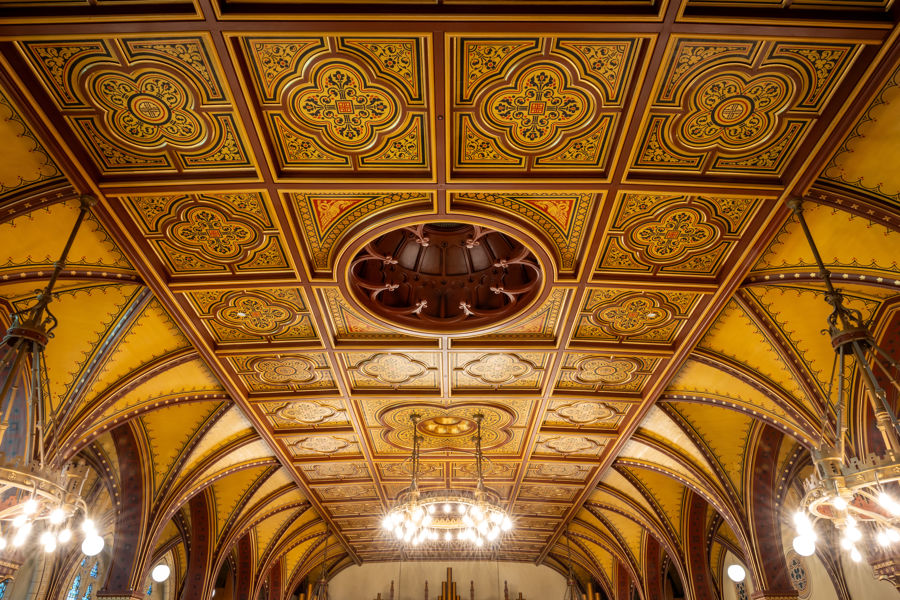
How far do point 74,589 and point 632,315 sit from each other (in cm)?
1636

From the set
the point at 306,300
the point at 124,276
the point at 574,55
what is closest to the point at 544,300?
the point at 306,300

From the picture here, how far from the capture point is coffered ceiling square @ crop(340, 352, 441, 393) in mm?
9320

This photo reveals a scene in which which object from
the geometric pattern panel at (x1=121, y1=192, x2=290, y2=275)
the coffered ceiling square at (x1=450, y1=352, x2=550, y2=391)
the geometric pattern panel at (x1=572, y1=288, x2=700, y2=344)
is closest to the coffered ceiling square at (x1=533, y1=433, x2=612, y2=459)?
the coffered ceiling square at (x1=450, y1=352, x2=550, y2=391)

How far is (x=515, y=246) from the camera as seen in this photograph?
27.3 feet

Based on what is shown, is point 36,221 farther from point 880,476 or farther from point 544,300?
point 880,476

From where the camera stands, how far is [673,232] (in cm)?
680

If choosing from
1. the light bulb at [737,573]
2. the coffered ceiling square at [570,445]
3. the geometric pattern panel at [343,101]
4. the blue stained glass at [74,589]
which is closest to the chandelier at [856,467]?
the geometric pattern panel at [343,101]

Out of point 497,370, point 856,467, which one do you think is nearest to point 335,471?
point 497,370

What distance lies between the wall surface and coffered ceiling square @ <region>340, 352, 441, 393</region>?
47.7ft

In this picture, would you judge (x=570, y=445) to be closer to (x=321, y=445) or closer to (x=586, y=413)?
(x=586, y=413)

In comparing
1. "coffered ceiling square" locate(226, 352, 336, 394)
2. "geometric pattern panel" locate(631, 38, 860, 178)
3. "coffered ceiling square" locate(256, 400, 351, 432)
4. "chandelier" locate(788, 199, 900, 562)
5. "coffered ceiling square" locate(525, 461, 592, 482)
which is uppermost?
"geometric pattern panel" locate(631, 38, 860, 178)

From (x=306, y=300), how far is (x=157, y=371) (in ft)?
9.06

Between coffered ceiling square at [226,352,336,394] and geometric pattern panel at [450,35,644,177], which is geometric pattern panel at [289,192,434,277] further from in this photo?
coffered ceiling square at [226,352,336,394]

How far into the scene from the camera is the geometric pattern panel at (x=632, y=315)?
7.91m
